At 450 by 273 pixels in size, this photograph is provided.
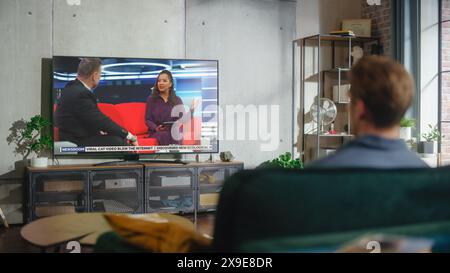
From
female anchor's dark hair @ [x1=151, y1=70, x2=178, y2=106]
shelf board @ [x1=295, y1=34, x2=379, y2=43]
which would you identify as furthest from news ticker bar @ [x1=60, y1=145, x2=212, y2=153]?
shelf board @ [x1=295, y1=34, x2=379, y2=43]

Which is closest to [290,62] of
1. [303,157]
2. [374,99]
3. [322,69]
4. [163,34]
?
[322,69]

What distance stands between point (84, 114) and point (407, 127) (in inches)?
127

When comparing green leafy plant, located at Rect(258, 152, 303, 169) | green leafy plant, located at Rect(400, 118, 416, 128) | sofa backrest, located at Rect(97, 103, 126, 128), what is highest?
sofa backrest, located at Rect(97, 103, 126, 128)

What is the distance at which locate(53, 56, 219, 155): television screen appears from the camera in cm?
475

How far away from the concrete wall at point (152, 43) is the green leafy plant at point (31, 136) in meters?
0.07

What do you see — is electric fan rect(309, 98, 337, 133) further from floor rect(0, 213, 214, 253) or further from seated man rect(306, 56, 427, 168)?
seated man rect(306, 56, 427, 168)

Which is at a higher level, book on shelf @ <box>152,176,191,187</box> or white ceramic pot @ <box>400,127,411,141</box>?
white ceramic pot @ <box>400,127,411,141</box>

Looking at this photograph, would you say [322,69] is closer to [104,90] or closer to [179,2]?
[179,2]

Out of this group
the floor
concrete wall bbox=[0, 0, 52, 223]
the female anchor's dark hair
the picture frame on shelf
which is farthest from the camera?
the picture frame on shelf

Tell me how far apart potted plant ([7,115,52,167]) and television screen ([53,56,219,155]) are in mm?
131

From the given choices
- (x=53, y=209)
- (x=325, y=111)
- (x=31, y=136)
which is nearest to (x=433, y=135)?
(x=325, y=111)

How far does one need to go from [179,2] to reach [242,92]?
3.78 ft

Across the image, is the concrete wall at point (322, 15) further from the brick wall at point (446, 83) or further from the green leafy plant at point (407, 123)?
the green leafy plant at point (407, 123)
